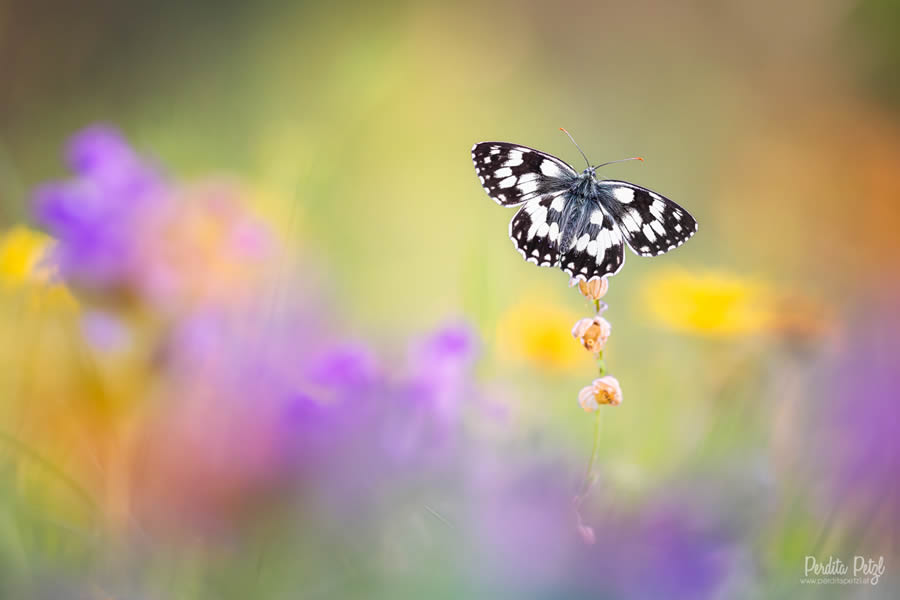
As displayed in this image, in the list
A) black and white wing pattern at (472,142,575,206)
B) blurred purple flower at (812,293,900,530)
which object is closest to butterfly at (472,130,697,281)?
black and white wing pattern at (472,142,575,206)

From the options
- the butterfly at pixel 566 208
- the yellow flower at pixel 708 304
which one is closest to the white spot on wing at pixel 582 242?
the butterfly at pixel 566 208

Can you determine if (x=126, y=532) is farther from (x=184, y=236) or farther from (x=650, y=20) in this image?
(x=650, y=20)

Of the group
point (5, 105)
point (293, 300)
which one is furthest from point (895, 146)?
point (5, 105)

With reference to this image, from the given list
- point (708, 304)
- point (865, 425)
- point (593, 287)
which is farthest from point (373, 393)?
point (708, 304)

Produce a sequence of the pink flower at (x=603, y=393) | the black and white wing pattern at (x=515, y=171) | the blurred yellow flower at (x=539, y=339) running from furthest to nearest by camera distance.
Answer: the blurred yellow flower at (x=539, y=339), the black and white wing pattern at (x=515, y=171), the pink flower at (x=603, y=393)

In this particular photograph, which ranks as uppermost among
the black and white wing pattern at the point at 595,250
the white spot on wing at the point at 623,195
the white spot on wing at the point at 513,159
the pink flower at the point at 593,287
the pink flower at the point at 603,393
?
the white spot on wing at the point at 513,159

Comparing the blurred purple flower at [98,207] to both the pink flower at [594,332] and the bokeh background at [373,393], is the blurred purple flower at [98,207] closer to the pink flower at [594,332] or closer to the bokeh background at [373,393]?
the bokeh background at [373,393]
